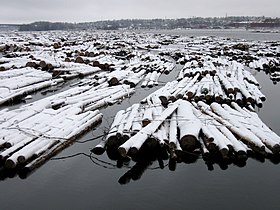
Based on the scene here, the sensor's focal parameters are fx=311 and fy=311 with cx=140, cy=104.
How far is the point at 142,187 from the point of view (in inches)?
297

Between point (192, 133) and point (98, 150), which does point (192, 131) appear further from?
point (98, 150)

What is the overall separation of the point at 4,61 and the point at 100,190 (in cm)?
2247

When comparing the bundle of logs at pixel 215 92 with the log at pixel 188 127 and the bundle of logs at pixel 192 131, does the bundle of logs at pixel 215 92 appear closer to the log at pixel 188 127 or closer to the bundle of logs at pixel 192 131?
the bundle of logs at pixel 192 131

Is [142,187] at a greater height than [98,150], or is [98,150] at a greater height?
[98,150]

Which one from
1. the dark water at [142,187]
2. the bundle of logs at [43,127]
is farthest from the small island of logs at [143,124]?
the dark water at [142,187]

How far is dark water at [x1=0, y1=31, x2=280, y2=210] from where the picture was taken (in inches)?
271

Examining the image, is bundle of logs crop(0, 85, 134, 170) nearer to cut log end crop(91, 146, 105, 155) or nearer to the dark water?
the dark water

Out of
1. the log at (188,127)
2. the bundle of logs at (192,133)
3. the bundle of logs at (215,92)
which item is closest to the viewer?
the bundle of logs at (192,133)

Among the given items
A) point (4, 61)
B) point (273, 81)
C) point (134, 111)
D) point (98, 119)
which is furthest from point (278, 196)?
point (4, 61)

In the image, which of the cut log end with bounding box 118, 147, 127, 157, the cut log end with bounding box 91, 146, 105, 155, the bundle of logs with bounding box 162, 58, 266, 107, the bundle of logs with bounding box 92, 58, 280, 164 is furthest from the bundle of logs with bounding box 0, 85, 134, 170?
the bundle of logs with bounding box 162, 58, 266, 107

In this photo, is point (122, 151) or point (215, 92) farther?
point (215, 92)

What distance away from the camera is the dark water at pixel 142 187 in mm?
6895

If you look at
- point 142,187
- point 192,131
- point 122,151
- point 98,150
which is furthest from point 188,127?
point 98,150

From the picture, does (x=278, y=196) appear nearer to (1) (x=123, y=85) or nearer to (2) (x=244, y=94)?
(2) (x=244, y=94)
